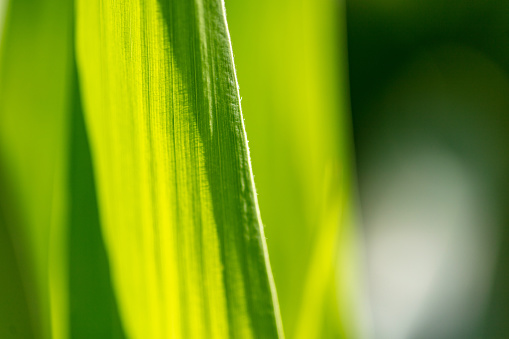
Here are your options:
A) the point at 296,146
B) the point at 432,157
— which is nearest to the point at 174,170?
the point at 296,146

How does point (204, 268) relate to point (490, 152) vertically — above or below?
below

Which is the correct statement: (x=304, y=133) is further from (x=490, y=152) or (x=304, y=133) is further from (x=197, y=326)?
(x=490, y=152)

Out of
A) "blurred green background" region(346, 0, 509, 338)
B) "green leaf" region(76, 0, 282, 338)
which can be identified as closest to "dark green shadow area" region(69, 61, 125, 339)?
"green leaf" region(76, 0, 282, 338)

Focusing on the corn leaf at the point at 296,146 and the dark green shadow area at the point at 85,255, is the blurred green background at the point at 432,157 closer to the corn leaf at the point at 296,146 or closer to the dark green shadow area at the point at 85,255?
the corn leaf at the point at 296,146

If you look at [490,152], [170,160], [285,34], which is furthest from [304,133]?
[490,152]

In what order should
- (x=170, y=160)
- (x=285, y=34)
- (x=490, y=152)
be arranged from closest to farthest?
(x=170, y=160) → (x=285, y=34) → (x=490, y=152)

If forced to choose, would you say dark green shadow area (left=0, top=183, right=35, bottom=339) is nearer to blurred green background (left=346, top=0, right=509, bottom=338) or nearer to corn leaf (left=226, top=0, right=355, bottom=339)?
corn leaf (left=226, top=0, right=355, bottom=339)

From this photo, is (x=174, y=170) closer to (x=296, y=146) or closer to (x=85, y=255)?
(x=85, y=255)
